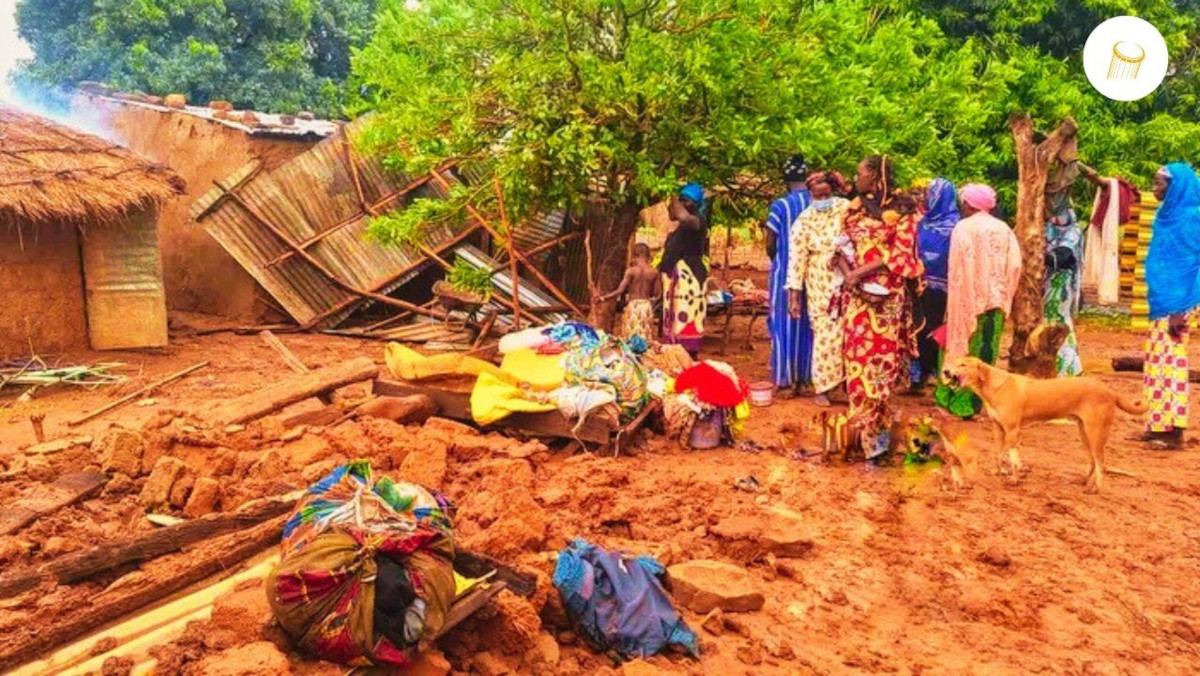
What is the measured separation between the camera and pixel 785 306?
896 centimetres

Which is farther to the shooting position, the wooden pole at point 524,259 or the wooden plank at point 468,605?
the wooden pole at point 524,259

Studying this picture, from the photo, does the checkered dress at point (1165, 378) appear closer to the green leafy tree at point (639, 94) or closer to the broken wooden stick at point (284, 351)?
the green leafy tree at point (639, 94)

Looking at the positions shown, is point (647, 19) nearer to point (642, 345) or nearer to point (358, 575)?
point (642, 345)

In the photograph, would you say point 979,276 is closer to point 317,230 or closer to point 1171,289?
point 1171,289

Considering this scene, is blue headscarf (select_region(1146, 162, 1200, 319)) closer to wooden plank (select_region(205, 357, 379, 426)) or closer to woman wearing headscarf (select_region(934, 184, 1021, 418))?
woman wearing headscarf (select_region(934, 184, 1021, 418))

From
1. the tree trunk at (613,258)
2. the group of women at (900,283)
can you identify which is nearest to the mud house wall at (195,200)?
the tree trunk at (613,258)

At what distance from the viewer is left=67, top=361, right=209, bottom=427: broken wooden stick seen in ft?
26.4

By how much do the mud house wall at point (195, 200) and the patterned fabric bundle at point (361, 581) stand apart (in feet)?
33.6

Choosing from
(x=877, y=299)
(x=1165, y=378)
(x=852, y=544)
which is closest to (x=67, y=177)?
(x=877, y=299)

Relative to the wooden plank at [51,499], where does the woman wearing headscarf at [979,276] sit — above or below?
above

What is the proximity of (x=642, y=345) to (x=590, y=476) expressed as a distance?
6.36ft

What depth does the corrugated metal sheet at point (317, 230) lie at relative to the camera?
Result: 12.7 meters

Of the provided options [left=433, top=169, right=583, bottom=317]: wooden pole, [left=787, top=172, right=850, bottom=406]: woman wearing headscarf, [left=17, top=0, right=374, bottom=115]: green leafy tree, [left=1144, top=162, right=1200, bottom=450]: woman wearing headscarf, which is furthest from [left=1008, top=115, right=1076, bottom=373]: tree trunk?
[left=17, top=0, right=374, bottom=115]: green leafy tree

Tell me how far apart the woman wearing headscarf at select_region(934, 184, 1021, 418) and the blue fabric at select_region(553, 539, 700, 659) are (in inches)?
152
